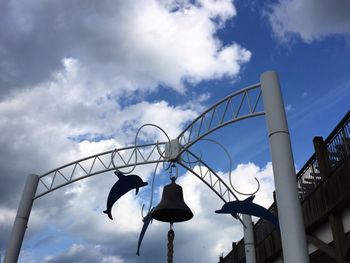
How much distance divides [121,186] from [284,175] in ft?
12.8

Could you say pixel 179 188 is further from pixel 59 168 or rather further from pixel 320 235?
pixel 59 168

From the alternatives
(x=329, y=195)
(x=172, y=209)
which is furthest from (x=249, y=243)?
(x=172, y=209)

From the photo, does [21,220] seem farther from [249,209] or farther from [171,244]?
[171,244]

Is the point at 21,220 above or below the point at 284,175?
above

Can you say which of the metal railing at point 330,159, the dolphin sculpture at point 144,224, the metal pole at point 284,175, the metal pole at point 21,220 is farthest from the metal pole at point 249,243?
the metal pole at point 21,220

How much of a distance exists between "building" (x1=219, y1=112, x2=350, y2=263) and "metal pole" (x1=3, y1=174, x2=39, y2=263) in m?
9.28

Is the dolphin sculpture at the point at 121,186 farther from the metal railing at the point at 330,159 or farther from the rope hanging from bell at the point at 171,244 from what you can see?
the metal railing at the point at 330,159

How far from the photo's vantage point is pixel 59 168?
1428 cm

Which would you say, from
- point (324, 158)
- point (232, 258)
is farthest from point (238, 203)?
point (232, 258)

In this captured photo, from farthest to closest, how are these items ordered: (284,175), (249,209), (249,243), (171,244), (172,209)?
(249,243)
(249,209)
(172,209)
(284,175)
(171,244)

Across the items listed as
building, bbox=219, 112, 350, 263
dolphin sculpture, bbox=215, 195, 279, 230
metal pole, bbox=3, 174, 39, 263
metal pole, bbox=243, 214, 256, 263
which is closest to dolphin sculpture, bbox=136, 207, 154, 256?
dolphin sculpture, bbox=215, 195, 279, 230

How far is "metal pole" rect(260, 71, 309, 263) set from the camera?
20.3 feet

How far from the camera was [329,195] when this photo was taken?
971cm

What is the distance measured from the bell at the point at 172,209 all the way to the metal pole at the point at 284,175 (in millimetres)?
1829
